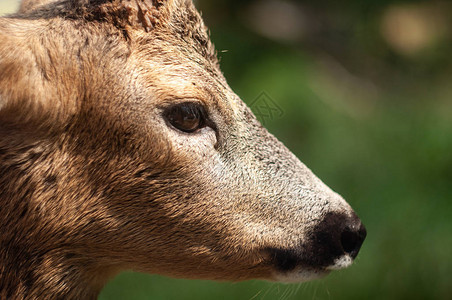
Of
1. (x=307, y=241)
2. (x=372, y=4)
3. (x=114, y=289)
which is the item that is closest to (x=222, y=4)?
(x=372, y=4)

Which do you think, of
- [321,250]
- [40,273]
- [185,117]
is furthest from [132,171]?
[321,250]

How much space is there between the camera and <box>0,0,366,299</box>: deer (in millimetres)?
2645

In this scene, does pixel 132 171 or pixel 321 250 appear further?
pixel 321 250

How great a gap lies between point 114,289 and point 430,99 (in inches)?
183

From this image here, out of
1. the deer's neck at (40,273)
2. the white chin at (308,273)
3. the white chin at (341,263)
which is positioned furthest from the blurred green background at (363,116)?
the deer's neck at (40,273)

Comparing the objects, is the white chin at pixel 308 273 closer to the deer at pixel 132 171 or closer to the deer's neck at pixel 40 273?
the deer at pixel 132 171

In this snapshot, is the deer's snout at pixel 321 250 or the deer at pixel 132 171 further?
the deer's snout at pixel 321 250

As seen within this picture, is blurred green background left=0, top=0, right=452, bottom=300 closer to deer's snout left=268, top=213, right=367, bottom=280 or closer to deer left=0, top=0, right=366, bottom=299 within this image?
deer's snout left=268, top=213, right=367, bottom=280

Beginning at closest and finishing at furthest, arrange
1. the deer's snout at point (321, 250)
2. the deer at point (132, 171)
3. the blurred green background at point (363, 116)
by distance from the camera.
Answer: the deer at point (132, 171), the deer's snout at point (321, 250), the blurred green background at point (363, 116)

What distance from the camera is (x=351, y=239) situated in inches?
119

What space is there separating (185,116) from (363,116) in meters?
5.92

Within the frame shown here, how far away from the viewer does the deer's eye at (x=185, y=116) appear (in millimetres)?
2723

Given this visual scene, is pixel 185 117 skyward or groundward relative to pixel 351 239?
skyward

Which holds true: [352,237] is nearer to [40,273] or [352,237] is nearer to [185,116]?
[185,116]
